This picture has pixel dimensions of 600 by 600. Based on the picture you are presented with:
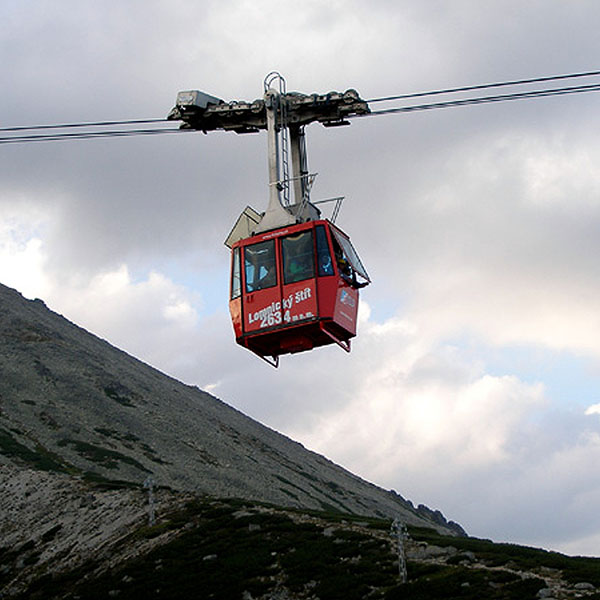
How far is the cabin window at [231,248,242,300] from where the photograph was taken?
3403 centimetres

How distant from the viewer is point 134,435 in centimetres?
11512

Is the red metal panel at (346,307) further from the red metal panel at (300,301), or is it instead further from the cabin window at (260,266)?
the cabin window at (260,266)

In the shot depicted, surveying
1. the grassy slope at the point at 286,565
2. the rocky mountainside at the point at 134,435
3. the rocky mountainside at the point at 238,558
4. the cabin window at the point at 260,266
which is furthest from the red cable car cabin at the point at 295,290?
the rocky mountainside at the point at 134,435

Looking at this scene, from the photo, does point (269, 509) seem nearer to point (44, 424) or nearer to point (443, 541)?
point (443, 541)

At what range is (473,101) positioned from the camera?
105 feet

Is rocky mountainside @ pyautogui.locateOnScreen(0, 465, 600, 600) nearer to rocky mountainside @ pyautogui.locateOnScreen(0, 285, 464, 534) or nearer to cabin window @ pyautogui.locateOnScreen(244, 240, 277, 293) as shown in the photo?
rocky mountainside @ pyautogui.locateOnScreen(0, 285, 464, 534)

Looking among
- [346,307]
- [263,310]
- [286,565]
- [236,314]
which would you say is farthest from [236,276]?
[286,565]

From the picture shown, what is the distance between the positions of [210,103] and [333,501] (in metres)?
91.6

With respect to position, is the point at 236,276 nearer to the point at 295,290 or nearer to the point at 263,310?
the point at 263,310

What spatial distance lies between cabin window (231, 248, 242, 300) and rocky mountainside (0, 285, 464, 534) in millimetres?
35808

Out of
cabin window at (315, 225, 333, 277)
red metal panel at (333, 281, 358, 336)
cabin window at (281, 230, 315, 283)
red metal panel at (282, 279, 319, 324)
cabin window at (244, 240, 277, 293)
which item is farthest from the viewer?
cabin window at (244, 240, 277, 293)

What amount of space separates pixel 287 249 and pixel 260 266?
126 cm

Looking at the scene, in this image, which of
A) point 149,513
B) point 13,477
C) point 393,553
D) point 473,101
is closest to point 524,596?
point 393,553

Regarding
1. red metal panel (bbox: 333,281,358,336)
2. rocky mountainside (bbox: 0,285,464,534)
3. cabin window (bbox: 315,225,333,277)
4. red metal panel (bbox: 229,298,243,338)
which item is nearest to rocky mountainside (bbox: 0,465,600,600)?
red metal panel (bbox: 333,281,358,336)
